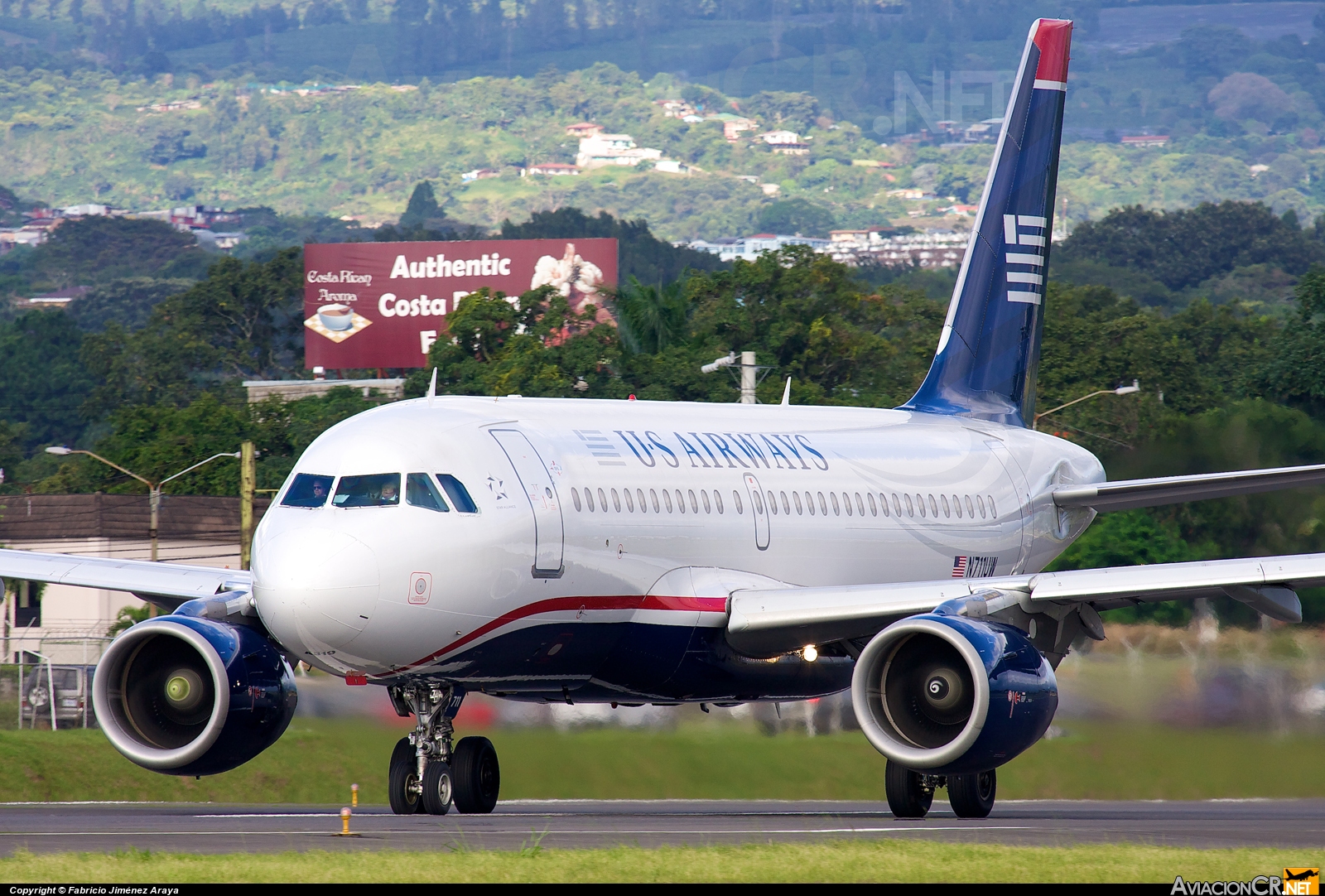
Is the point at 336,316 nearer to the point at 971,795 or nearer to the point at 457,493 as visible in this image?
the point at 971,795

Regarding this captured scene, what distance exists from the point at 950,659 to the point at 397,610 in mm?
5818

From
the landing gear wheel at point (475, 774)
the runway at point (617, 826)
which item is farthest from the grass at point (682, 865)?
Result: the landing gear wheel at point (475, 774)

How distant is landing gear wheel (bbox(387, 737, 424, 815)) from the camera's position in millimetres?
20547

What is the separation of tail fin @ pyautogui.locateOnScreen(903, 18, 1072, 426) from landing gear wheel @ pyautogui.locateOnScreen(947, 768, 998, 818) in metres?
8.41

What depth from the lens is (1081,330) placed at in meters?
92.4

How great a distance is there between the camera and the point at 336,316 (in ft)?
311

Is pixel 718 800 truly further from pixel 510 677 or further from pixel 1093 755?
pixel 510 677

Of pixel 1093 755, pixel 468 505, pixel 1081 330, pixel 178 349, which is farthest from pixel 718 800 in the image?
→ pixel 178 349

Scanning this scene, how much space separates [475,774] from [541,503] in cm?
321

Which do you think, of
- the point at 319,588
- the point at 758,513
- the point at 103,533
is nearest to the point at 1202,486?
the point at 758,513

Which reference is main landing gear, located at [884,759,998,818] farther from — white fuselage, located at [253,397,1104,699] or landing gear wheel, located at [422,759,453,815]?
landing gear wheel, located at [422,759,453,815]

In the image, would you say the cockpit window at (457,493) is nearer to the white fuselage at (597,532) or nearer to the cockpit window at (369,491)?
the white fuselage at (597,532)

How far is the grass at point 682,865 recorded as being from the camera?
44.8ft

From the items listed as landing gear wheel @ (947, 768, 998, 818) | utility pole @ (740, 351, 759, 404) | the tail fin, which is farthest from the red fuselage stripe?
utility pole @ (740, 351, 759, 404)
